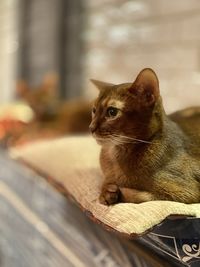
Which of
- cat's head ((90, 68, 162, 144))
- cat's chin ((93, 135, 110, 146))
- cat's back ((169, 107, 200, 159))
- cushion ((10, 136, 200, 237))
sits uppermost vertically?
cat's head ((90, 68, 162, 144))

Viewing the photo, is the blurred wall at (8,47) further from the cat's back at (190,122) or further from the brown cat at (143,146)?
the brown cat at (143,146)

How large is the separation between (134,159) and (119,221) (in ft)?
0.34

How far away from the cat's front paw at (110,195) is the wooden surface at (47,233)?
0.08 meters

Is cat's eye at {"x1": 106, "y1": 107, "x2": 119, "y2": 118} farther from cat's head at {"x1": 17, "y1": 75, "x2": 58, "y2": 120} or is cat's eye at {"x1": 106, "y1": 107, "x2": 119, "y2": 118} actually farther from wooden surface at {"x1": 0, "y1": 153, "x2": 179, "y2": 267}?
cat's head at {"x1": 17, "y1": 75, "x2": 58, "y2": 120}

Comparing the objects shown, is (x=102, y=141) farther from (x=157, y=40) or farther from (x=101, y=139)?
(x=157, y=40)

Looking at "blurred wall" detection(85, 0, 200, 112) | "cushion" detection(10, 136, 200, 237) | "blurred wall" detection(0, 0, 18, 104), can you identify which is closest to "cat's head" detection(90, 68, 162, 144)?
"cushion" detection(10, 136, 200, 237)

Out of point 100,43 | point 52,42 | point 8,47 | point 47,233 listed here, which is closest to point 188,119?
point 47,233

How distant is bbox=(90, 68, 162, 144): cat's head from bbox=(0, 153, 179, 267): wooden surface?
0.18 meters

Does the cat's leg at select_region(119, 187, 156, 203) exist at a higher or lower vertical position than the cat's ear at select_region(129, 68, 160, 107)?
lower

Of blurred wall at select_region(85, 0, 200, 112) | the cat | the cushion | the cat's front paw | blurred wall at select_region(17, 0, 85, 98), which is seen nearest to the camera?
the cushion

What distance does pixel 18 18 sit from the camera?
307cm

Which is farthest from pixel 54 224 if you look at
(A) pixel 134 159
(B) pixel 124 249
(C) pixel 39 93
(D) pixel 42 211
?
(C) pixel 39 93

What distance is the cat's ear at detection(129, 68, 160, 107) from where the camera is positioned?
667 mm

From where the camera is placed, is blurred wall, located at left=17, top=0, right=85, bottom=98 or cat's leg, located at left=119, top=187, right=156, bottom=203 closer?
cat's leg, located at left=119, top=187, right=156, bottom=203
